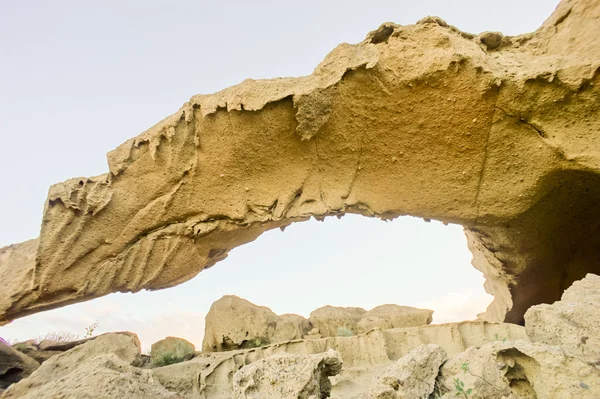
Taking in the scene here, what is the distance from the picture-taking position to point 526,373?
6.83 feet

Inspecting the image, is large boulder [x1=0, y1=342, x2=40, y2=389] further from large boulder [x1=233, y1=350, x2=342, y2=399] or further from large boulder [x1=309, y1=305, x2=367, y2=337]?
large boulder [x1=233, y1=350, x2=342, y2=399]

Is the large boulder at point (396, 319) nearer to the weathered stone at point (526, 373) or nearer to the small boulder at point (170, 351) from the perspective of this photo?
the small boulder at point (170, 351)

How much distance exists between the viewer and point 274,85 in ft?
14.6

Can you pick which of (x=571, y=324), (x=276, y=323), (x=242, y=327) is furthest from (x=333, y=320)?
(x=571, y=324)

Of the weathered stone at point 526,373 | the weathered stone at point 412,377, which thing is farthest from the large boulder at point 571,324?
the weathered stone at point 412,377

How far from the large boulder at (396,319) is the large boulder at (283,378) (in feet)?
12.1

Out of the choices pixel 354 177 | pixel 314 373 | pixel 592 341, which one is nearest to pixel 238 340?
pixel 354 177

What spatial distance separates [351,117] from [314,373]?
10.2ft

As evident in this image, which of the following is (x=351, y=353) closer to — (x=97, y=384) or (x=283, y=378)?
(x=283, y=378)

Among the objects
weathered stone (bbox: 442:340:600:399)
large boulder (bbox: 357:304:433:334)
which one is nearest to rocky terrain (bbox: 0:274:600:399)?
weathered stone (bbox: 442:340:600:399)

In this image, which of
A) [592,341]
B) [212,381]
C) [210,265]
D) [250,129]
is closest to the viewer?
[592,341]

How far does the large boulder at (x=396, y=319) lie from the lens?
554 centimetres

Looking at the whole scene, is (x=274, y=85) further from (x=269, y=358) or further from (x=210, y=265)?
(x=269, y=358)

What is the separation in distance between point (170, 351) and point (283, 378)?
11.5ft
